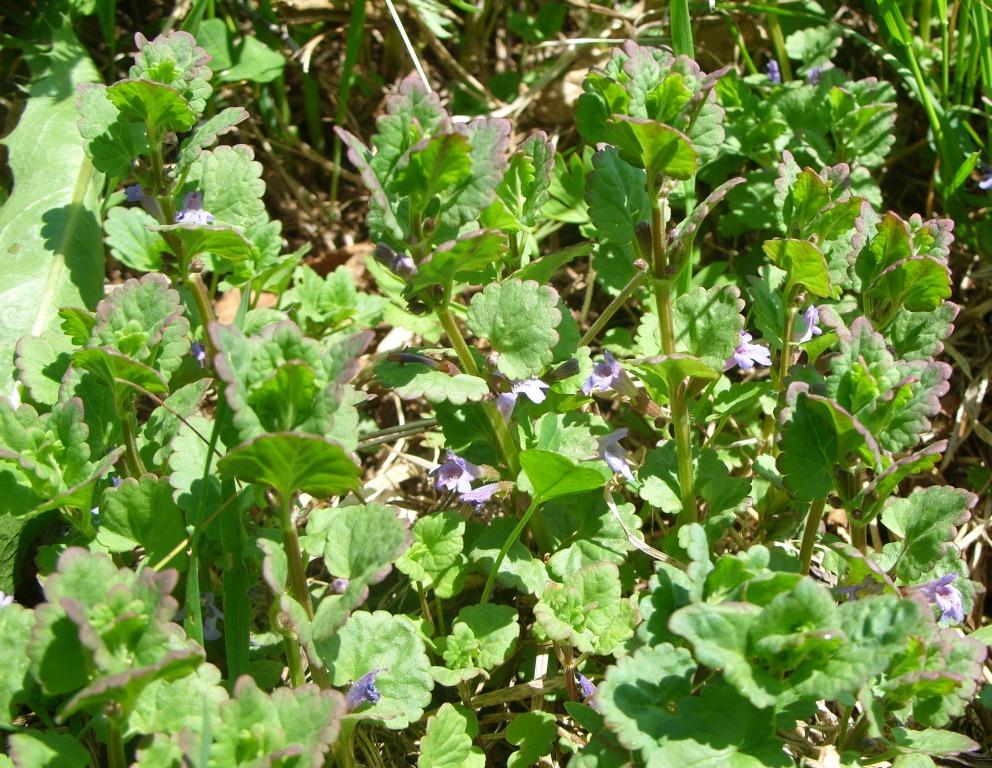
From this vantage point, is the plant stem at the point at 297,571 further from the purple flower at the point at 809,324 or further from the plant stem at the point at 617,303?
the purple flower at the point at 809,324

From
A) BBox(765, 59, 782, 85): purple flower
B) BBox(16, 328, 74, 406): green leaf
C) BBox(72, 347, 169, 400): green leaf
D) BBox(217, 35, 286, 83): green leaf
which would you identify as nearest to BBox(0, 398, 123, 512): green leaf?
BBox(72, 347, 169, 400): green leaf

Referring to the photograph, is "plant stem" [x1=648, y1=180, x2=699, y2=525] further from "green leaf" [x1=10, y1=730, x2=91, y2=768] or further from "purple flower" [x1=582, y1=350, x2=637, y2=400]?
"green leaf" [x1=10, y1=730, x2=91, y2=768]

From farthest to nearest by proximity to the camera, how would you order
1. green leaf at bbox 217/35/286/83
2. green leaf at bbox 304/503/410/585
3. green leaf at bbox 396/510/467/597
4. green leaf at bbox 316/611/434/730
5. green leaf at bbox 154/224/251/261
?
green leaf at bbox 217/35/286/83
green leaf at bbox 154/224/251/261
green leaf at bbox 396/510/467/597
green leaf at bbox 316/611/434/730
green leaf at bbox 304/503/410/585

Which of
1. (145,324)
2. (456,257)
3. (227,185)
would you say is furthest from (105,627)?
(227,185)

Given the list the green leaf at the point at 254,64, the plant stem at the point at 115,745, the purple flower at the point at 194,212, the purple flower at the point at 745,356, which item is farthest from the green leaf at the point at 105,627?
the green leaf at the point at 254,64

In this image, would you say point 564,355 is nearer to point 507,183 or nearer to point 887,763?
point 507,183

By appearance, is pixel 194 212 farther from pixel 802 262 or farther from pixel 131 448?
pixel 802 262
